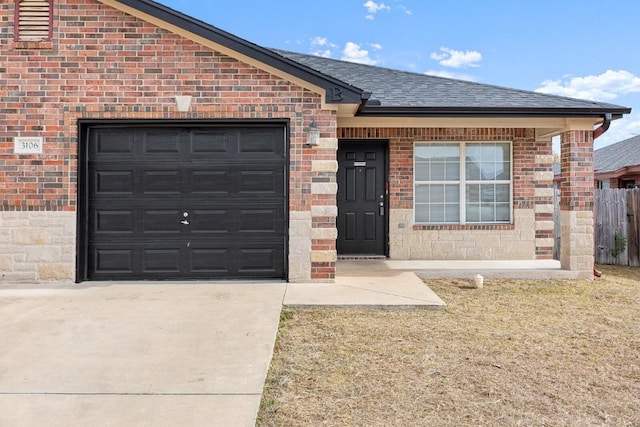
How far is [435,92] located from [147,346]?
6693 mm

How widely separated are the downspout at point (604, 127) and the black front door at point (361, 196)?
3.80 meters

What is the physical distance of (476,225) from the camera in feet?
30.3

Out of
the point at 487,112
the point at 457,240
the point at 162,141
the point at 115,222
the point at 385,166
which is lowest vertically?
the point at 457,240

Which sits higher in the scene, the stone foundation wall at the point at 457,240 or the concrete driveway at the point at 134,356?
the stone foundation wall at the point at 457,240

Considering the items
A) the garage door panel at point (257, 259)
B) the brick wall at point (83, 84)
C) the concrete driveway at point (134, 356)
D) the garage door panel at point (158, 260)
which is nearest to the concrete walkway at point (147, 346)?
the concrete driveway at point (134, 356)

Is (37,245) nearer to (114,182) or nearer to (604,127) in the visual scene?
(114,182)

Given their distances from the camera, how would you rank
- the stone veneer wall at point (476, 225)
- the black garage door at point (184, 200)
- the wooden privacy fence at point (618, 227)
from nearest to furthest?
the black garage door at point (184, 200)
the stone veneer wall at point (476, 225)
the wooden privacy fence at point (618, 227)

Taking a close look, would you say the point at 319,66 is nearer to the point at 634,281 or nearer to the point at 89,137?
the point at 89,137

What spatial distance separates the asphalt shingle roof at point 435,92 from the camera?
7438mm

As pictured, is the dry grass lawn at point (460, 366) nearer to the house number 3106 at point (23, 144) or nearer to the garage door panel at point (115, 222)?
the garage door panel at point (115, 222)

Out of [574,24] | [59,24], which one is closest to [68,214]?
[59,24]

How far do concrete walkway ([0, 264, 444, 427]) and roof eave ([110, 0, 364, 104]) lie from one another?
9.49ft

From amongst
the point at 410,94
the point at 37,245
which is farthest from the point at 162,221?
the point at 410,94

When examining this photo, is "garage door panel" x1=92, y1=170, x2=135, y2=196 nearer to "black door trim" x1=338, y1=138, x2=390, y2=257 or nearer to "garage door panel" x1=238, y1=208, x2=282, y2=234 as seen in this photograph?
"garage door panel" x1=238, y1=208, x2=282, y2=234
